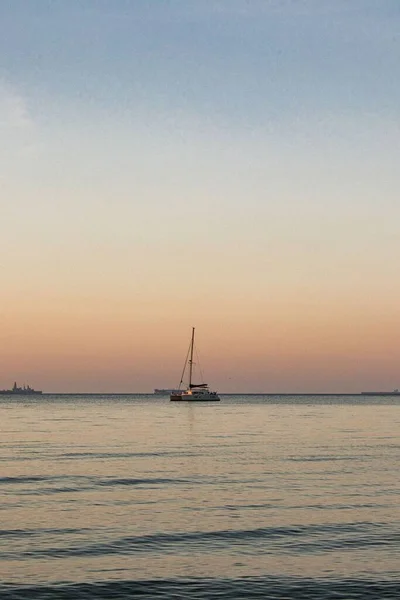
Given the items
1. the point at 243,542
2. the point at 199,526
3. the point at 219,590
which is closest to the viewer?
the point at 219,590

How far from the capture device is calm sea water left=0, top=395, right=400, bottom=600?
87.4 feet

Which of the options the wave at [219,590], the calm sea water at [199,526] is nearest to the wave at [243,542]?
the calm sea water at [199,526]

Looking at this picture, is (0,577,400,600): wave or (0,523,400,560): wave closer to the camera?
(0,577,400,600): wave

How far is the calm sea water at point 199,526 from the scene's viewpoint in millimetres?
26625

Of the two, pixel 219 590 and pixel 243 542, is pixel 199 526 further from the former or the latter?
pixel 219 590

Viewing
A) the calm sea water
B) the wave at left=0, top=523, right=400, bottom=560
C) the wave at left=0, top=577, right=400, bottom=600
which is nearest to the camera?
the wave at left=0, top=577, right=400, bottom=600

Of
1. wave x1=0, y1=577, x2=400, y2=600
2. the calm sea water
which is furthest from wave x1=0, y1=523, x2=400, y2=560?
wave x1=0, y1=577, x2=400, y2=600

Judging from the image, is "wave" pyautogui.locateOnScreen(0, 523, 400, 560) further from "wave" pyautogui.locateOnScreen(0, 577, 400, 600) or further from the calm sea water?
"wave" pyautogui.locateOnScreen(0, 577, 400, 600)

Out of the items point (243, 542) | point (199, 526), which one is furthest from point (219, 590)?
point (199, 526)

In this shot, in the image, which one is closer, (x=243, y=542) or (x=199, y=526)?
(x=243, y=542)

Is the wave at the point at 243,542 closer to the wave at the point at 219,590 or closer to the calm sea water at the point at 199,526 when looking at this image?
the calm sea water at the point at 199,526

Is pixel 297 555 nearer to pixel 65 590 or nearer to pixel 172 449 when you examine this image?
pixel 65 590

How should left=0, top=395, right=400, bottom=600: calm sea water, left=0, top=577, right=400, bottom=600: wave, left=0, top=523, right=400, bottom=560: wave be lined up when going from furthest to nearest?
left=0, top=523, right=400, bottom=560: wave, left=0, top=395, right=400, bottom=600: calm sea water, left=0, top=577, right=400, bottom=600: wave

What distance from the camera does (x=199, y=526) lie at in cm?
3631
